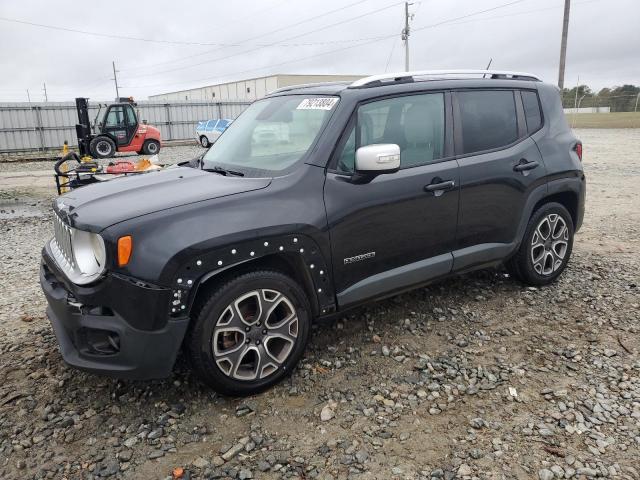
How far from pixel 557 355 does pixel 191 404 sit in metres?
2.56

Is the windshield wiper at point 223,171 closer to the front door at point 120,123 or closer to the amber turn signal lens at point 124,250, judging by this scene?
the amber turn signal lens at point 124,250

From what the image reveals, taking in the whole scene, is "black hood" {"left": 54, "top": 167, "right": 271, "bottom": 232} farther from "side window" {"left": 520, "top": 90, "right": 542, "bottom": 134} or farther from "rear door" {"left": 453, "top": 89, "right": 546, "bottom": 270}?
"side window" {"left": 520, "top": 90, "right": 542, "bottom": 134}

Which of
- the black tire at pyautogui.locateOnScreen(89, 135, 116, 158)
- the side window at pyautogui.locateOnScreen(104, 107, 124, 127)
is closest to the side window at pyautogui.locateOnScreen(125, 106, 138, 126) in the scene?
the side window at pyautogui.locateOnScreen(104, 107, 124, 127)

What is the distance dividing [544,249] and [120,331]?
3.76m

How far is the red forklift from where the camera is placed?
20.0 metres

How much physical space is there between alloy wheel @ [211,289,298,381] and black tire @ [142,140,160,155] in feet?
66.4

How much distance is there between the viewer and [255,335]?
3.08 metres

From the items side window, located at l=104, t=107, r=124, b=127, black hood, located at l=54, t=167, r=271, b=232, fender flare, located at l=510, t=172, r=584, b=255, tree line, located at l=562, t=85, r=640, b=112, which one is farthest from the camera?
tree line, located at l=562, t=85, r=640, b=112

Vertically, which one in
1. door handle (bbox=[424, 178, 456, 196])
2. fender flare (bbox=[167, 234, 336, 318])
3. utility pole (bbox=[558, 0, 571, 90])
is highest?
utility pole (bbox=[558, 0, 571, 90])

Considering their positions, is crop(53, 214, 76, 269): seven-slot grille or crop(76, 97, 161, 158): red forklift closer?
crop(53, 214, 76, 269): seven-slot grille

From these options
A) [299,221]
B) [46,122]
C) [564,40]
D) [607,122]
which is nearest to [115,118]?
[46,122]

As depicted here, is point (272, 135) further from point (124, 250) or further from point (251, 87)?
point (251, 87)

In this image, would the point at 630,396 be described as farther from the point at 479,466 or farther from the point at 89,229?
the point at 89,229

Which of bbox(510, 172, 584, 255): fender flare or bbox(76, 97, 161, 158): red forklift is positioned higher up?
bbox(76, 97, 161, 158): red forklift
